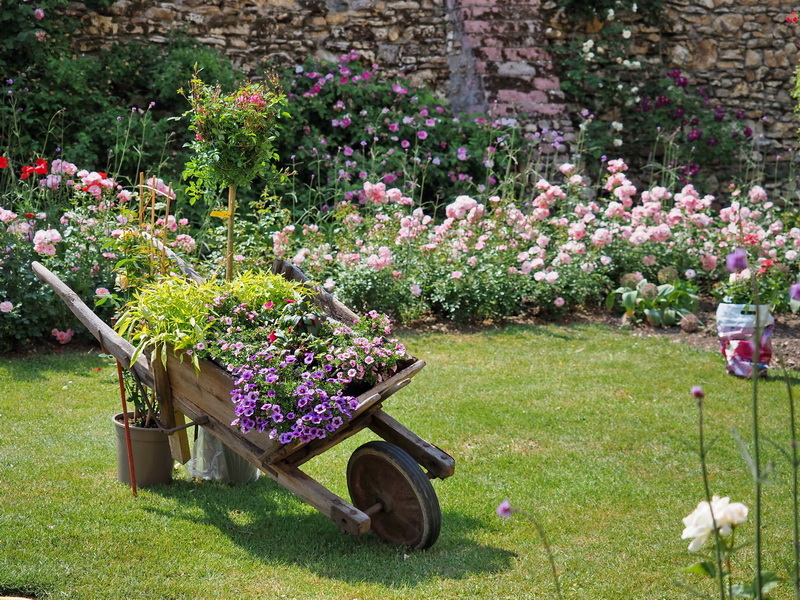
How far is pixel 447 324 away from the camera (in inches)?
269

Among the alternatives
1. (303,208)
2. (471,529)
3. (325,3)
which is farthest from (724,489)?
(325,3)

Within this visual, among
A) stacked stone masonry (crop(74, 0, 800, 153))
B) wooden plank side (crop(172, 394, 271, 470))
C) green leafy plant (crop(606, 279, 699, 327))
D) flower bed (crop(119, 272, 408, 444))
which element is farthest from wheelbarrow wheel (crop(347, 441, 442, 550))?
stacked stone masonry (crop(74, 0, 800, 153))

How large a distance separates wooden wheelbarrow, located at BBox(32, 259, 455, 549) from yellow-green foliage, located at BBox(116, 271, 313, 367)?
101 millimetres

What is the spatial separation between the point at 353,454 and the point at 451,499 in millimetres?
622

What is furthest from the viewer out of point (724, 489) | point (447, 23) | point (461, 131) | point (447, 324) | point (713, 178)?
point (713, 178)

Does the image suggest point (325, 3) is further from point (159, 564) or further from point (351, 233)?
point (159, 564)

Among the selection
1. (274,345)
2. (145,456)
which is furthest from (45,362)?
(274,345)

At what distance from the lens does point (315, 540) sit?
3314 millimetres

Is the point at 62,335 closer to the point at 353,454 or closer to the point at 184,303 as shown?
the point at 184,303

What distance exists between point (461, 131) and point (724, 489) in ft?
20.3

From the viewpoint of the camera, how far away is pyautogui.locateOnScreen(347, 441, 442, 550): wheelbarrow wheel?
3119 mm

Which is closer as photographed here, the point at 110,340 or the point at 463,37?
the point at 110,340

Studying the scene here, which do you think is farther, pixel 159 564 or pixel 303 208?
pixel 303 208

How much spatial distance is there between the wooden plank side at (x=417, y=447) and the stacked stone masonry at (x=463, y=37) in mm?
6647
